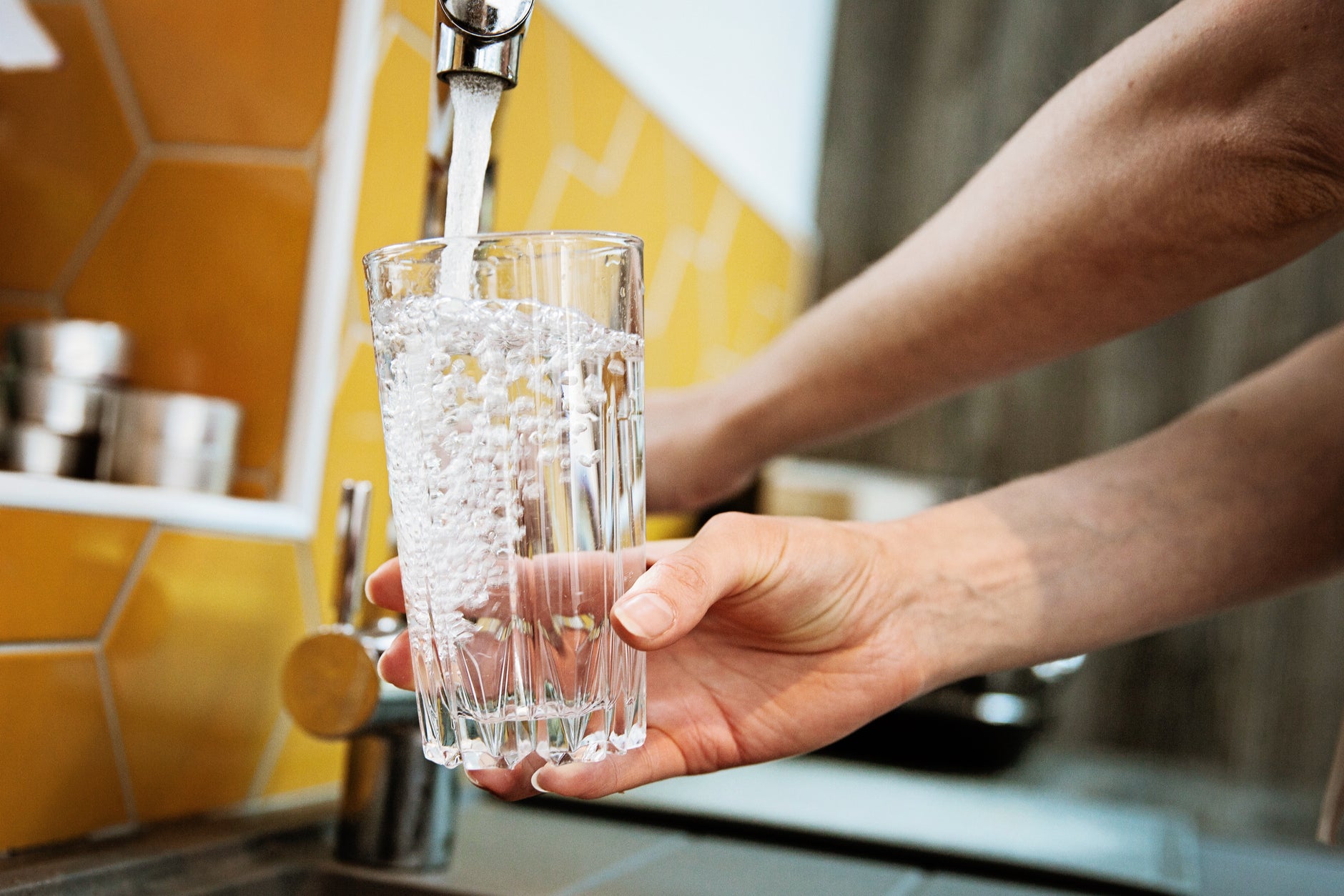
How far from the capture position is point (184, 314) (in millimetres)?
788

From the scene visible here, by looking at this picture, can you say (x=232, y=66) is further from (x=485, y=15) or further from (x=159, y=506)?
(x=485, y=15)

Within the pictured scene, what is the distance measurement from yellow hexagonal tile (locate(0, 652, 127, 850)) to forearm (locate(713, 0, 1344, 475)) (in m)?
0.45

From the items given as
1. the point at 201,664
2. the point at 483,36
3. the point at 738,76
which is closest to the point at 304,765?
the point at 201,664

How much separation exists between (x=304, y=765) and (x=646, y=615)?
515 mm

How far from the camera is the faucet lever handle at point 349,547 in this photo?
2.21 ft

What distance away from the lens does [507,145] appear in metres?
1.09

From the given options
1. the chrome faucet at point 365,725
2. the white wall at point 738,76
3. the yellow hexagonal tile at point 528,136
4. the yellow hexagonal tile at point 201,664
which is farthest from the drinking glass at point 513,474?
the white wall at point 738,76

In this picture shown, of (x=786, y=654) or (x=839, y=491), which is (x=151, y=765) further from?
(x=839, y=491)

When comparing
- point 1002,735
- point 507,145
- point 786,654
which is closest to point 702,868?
point 786,654

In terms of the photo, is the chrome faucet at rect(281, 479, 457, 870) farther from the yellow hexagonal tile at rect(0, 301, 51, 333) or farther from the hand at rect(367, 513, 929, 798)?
the yellow hexagonal tile at rect(0, 301, 51, 333)

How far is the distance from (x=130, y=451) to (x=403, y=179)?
11.4 inches

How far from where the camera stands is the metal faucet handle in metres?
0.43

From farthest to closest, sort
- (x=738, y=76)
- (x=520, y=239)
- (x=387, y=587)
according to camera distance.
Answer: (x=738, y=76)
(x=387, y=587)
(x=520, y=239)

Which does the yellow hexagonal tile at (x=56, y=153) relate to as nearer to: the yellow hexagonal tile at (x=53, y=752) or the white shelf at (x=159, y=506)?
the white shelf at (x=159, y=506)
